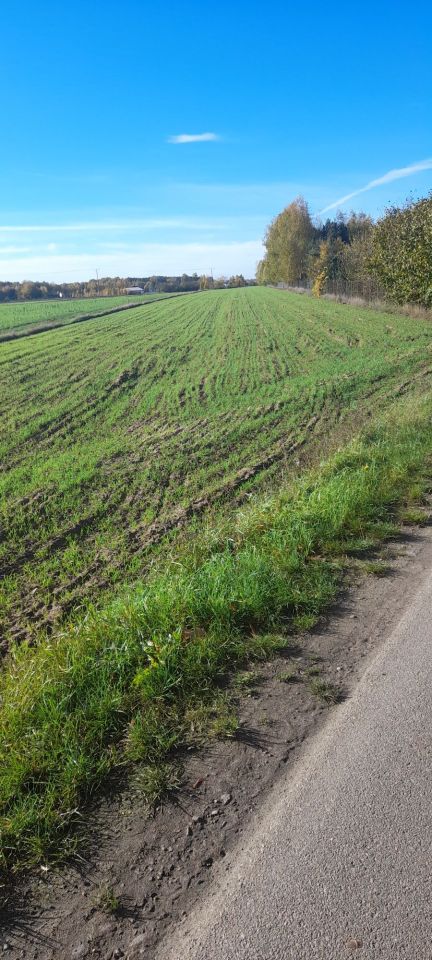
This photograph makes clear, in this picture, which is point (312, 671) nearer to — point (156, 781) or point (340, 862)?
point (156, 781)

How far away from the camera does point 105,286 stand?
118 meters

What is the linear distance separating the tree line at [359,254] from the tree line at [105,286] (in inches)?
958

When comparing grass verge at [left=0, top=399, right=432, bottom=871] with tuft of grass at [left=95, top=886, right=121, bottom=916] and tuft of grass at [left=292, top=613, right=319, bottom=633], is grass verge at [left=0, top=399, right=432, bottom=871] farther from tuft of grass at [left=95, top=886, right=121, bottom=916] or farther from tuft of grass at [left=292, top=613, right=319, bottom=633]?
tuft of grass at [left=95, top=886, right=121, bottom=916]

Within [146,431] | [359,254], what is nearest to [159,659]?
[146,431]

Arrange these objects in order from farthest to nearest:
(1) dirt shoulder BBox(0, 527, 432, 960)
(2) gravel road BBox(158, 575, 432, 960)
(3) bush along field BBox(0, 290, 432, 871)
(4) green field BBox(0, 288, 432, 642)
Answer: (4) green field BBox(0, 288, 432, 642) → (3) bush along field BBox(0, 290, 432, 871) → (1) dirt shoulder BBox(0, 527, 432, 960) → (2) gravel road BBox(158, 575, 432, 960)

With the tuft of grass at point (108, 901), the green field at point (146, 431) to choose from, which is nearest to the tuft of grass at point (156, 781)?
the tuft of grass at point (108, 901)

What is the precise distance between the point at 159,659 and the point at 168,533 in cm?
520

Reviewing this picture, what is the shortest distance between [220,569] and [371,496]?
2191 millimetres

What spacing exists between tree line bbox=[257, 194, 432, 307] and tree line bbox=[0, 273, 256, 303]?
79.8 ft

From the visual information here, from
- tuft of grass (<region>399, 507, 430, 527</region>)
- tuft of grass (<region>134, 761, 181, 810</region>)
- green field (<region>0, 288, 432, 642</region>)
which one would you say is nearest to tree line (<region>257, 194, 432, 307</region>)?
green field (<region>0, 288, 432, 642</region>)

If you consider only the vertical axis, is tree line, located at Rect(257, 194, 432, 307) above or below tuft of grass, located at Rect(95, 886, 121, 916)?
above

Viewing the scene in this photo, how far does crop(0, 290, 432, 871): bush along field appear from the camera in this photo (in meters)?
3.18

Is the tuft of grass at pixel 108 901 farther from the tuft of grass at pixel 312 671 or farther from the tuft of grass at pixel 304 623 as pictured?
the tuft of grass at pixel 304 623

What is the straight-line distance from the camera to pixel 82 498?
11.0 m
